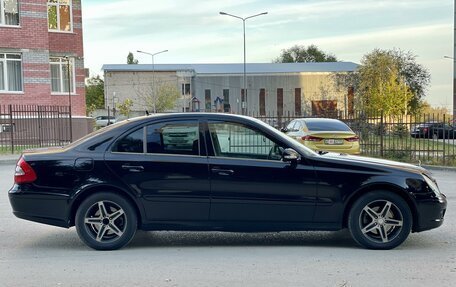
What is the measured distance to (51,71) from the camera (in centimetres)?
2692

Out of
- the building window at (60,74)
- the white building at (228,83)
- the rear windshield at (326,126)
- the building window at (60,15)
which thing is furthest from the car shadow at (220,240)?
the white building at (228,83)

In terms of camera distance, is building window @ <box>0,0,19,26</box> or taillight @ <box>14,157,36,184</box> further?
building window @ <box>0,0,19,26</box>

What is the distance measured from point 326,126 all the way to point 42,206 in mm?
9893

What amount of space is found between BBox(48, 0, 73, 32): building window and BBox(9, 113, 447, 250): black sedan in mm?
23867

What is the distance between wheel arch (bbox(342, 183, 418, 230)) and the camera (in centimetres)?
552

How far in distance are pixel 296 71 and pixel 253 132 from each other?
6817 centimetres

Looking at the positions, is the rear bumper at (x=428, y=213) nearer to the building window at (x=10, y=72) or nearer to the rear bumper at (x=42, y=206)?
the rear bumper at (x=42, y=206)

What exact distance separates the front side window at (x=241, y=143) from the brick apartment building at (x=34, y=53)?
72.1 feet

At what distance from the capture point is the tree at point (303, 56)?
321 ft

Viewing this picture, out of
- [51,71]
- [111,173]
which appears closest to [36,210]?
[111,173]

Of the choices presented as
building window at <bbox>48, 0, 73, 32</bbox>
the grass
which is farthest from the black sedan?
building window at <bbox>48, 0, 73, 32</bbox>

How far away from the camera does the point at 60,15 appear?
2736 centimetres

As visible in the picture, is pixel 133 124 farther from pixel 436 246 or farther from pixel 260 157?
pixel 436 246

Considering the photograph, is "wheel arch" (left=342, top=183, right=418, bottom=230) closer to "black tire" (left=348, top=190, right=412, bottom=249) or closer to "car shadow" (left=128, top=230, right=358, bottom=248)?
"black tire" (left=348, top=190, right=412, bottom=249)
